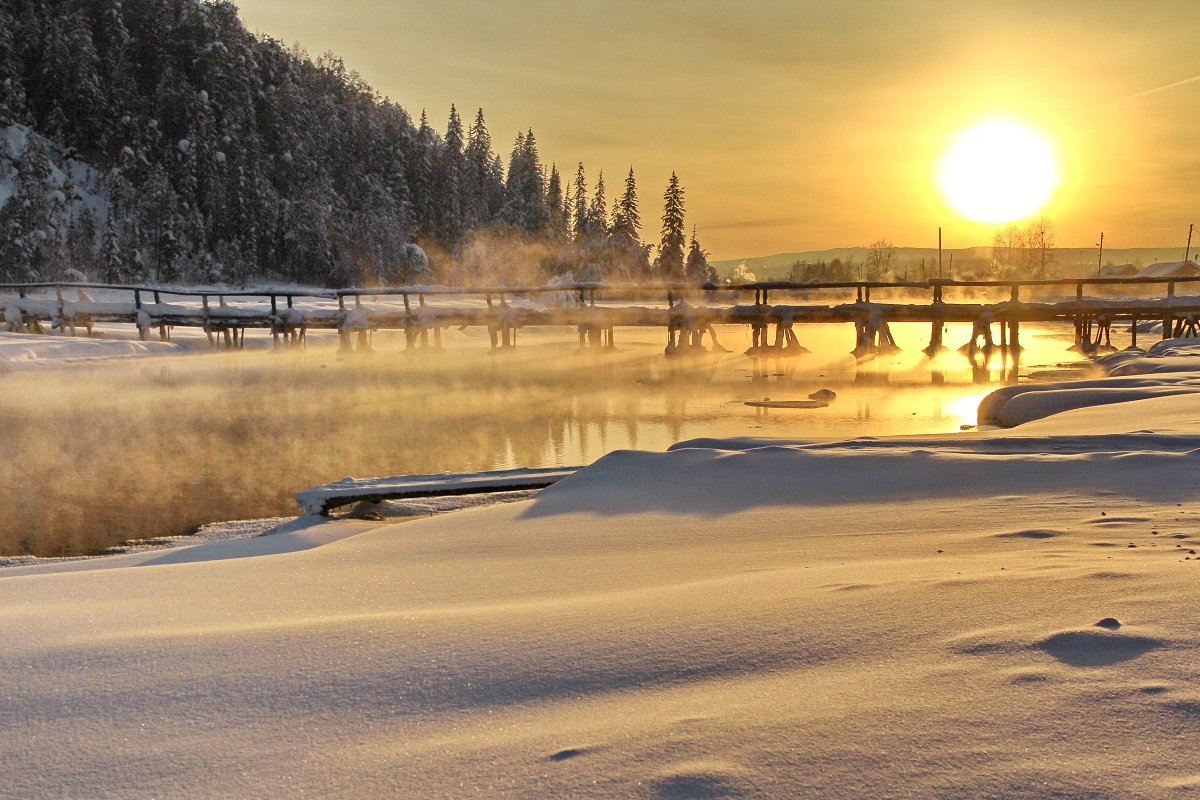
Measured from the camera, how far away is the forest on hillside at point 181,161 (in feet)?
202

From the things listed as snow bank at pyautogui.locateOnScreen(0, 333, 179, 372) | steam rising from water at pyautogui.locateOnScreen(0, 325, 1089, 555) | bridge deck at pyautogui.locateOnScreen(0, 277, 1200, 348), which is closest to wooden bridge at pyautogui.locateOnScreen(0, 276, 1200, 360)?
bridge deck at pyautogui.locateOnScreen(0, 277, 1200, 348)

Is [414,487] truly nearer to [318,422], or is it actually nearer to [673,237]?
[318,422]

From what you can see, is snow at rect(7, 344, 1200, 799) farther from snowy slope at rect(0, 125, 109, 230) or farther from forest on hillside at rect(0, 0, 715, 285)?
snowy slope at rect(0, 125, 109, 230)

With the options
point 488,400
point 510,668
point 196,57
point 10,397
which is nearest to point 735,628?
point 510,668

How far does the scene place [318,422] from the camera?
603 inches

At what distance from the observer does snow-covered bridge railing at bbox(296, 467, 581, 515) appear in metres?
7.31

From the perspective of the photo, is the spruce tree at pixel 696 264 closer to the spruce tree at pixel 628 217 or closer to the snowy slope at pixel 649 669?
the spruce tree at pixel 628 217

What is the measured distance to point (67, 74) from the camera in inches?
2628

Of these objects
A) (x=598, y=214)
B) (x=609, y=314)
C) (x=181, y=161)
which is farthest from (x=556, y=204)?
(x=609, y=314)

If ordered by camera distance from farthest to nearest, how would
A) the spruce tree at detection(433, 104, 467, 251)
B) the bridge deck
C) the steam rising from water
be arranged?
the spruce tree at detection(433, 104, 467, 251) < the bridge deck < the steam rising from water

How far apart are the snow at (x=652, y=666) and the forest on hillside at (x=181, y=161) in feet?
208

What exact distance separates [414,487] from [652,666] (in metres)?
5.33

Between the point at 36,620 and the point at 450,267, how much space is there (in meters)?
83.5

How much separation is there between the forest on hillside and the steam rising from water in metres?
39.8
